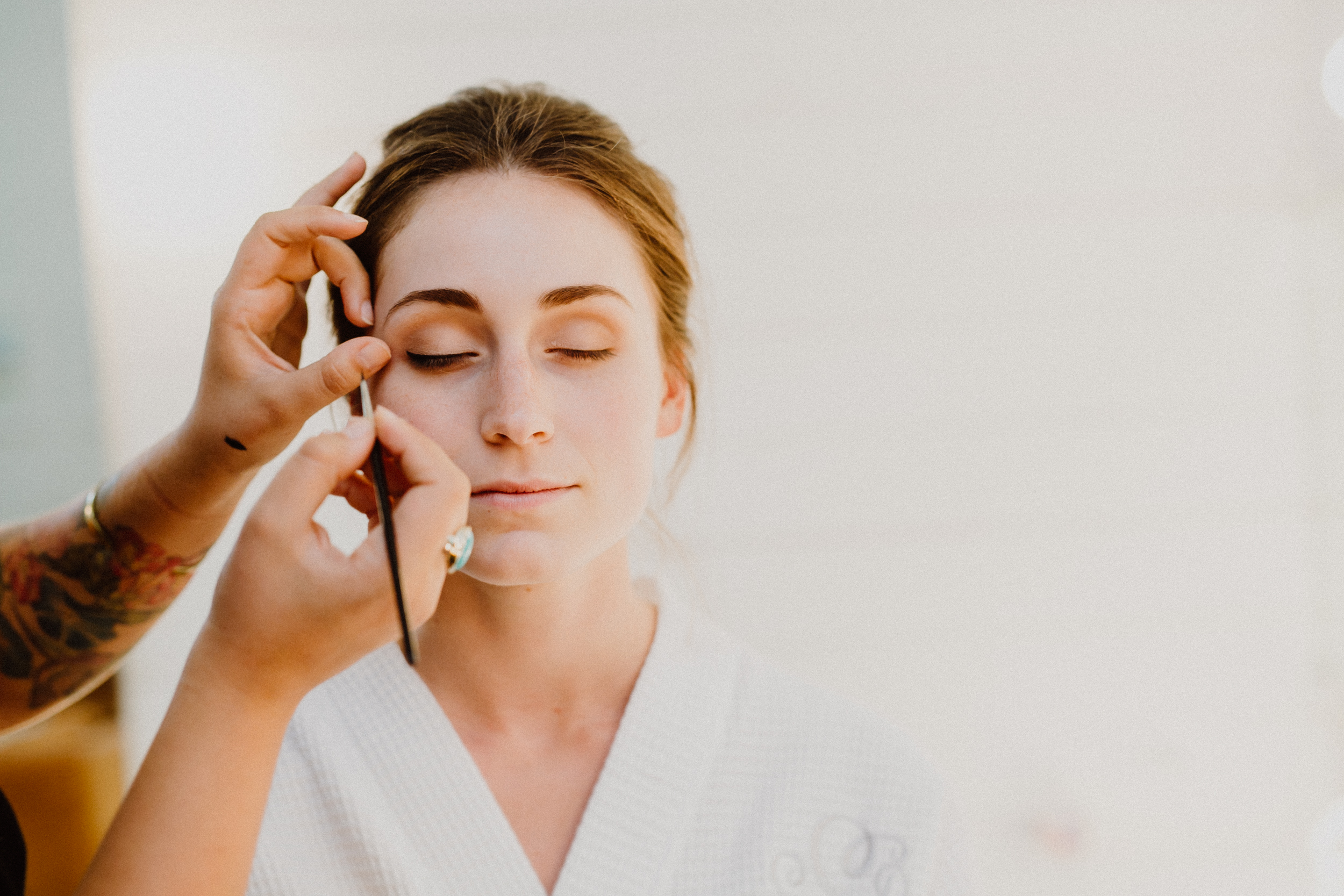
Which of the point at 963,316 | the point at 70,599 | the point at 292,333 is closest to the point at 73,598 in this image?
the point at 70,599

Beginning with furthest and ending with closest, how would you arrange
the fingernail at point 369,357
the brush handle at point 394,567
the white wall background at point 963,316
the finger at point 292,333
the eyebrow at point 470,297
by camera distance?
1. the white wall background at point 963,316
2. the finger at point 292,333
3. the eyebrow at point 470,297
4. the fingernail at point 369,357
5. the brush handle at point 394,567

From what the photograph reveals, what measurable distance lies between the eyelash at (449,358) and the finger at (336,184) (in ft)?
0.55

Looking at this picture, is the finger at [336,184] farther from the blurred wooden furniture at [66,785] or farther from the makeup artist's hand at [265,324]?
the blurred wooden furniture at [66,785]

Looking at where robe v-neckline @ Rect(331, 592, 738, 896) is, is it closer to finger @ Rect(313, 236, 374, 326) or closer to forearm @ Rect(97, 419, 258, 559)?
forearm @ Rect(97, 419, 258, 559)

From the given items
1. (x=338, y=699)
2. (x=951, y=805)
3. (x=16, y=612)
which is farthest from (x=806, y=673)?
(x=16, y=612)

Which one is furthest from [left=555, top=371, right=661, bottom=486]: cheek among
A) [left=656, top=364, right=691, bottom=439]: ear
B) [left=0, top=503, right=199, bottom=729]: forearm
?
[left=0, top=503, right=199, bottom=729]: forearm

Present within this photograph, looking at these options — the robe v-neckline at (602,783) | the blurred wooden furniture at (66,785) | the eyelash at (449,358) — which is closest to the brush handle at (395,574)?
the eyelash at (449,358)

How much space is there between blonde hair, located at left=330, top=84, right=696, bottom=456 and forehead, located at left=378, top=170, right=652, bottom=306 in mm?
18

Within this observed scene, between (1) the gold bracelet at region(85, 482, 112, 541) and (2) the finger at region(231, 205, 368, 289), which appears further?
(1) the gold bracelet at region(85, 482, 112, 541)

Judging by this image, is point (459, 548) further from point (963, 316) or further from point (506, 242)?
point (963, 316)

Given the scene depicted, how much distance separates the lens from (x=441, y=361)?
0.82m

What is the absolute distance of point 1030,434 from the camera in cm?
153

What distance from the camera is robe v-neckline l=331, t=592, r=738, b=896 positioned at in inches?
33.6

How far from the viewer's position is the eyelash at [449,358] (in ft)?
2.68
